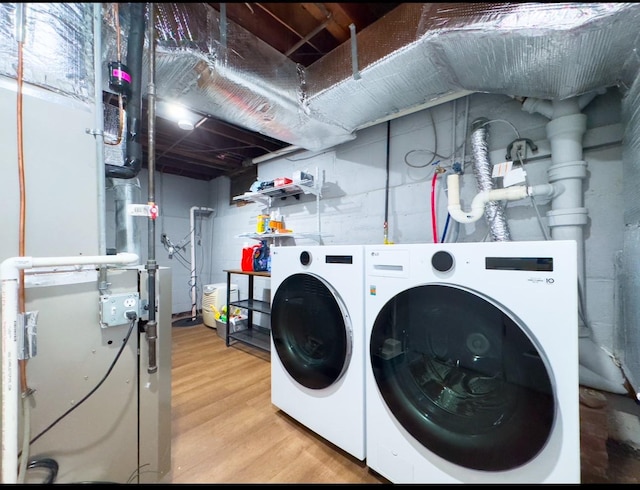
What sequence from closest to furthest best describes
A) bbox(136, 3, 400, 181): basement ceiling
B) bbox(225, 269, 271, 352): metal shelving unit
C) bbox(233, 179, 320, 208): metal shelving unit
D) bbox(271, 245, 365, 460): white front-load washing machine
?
bbox(271, 245, 365, 460): white front-load washing machine
bbox(136, 3, 400, 181): basement ceiling
bbox(233, 179, 320, 208): metal shelving unit
bbox(225, 269, 271, 352): metal shelving unit

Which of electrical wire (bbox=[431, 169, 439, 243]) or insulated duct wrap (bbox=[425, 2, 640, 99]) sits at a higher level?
insulated duct wrap (bbox=[425, 2, 640, 99])

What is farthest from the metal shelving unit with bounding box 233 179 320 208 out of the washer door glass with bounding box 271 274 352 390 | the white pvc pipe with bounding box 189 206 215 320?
the white pvc pipe with bounding box 189 206 215 320

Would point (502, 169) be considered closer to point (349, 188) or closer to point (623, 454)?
point (349, 188)

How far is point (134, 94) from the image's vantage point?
105 centimetres

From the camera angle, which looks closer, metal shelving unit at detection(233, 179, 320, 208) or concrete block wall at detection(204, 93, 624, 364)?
concrete block wall at detection(204, 93, 624, 364)

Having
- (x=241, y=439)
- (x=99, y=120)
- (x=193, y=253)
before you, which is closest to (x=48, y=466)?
(x=241, y=439)

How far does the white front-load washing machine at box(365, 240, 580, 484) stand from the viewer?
0.70 metres

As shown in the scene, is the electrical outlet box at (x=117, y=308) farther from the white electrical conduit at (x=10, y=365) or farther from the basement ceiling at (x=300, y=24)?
the basement ceiling at (x=300, y=24)

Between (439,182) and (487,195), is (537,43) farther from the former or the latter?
(439,182)

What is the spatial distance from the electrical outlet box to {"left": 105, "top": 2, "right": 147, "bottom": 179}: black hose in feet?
2.10

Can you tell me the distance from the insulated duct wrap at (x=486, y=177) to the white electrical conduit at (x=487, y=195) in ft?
0.25

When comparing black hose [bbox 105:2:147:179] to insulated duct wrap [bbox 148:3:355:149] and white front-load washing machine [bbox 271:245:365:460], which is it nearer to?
insulated duct wrap [bbox 148:3:355:149]

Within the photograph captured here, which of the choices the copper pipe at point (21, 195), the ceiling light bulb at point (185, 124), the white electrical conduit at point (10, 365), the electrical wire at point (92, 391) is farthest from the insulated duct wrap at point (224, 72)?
the electrical wire at point (92, 391)
